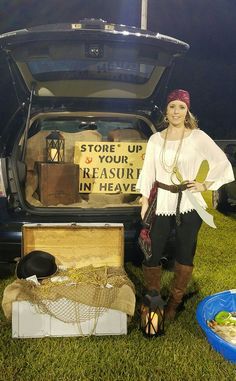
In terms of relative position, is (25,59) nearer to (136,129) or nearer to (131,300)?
(136,129)

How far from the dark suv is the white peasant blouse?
2.01 feet

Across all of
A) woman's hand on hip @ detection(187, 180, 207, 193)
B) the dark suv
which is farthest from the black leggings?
the dark suv

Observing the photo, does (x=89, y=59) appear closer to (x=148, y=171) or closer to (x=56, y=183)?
(x=56, y=183)

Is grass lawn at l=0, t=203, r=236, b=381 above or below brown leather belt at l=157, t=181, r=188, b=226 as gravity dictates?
below

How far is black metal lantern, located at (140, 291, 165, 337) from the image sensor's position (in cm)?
321

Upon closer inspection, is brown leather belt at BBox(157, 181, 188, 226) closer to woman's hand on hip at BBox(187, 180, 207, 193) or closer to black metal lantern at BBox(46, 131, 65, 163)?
woman's hand on hip at BBox(187, 180, 207, 193)

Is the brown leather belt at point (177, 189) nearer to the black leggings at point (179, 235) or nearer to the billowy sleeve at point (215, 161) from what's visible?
the black leggings at point (179, 235)

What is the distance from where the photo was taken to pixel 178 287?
3.50m

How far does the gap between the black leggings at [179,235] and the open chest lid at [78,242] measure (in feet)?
1.07

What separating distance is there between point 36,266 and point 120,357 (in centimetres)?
89

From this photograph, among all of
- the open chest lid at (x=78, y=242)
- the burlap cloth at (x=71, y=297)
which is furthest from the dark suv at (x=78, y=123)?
the burlap cloth at (x=71, y=297)

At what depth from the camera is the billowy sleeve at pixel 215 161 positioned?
3289 mm

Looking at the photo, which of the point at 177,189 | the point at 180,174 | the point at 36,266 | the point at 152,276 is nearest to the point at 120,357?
the point at 152,276

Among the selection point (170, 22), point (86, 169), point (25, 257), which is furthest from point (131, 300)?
point (170, 22)
